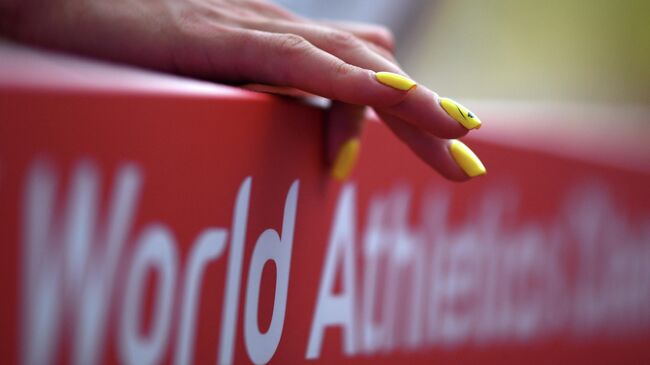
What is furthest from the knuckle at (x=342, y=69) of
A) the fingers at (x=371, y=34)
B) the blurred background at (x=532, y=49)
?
the blurred background at (x=532, y=49)

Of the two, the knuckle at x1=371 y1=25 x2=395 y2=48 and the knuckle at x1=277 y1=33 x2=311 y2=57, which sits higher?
the knuckle at x1=371 y1=25 x2=395 y2=48

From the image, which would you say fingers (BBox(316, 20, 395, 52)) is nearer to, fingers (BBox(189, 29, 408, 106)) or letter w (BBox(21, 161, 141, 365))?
fingers (BBox(189, 29, 408, 106))

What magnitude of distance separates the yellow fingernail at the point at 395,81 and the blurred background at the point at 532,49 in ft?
9.22

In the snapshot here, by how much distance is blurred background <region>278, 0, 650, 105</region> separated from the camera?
3.53m

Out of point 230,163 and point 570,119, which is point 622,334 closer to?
point 570,119

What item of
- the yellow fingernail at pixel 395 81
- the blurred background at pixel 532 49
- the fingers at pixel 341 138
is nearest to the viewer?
the yellow fingernail at pixel 395 81

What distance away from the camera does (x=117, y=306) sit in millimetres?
511

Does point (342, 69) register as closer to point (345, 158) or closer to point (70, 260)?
point (345, 158)

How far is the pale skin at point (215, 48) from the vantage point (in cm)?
67

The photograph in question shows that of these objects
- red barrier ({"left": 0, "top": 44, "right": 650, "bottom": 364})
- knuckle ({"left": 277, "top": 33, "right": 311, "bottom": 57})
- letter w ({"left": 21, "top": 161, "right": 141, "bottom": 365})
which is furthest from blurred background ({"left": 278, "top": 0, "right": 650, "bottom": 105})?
letter w ({"left": 21, "top": 161, "right": 141, "bottom": 365})

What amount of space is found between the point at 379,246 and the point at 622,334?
0.66 m

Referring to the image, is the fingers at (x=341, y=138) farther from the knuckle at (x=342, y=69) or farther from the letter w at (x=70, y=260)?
the letter w at (x=70, y=260)

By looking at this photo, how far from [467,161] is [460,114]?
0.27 feet

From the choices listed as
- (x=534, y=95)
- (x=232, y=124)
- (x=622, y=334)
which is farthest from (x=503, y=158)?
(x=534, y=95)
